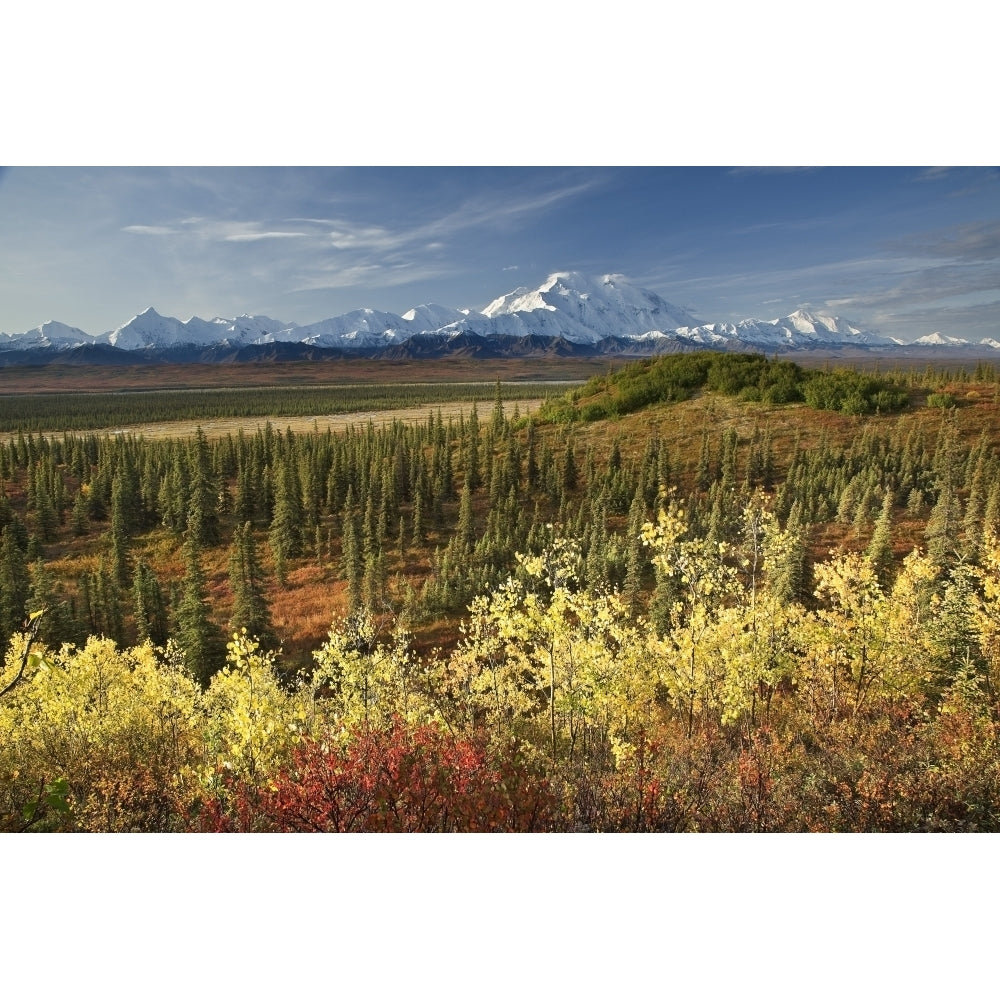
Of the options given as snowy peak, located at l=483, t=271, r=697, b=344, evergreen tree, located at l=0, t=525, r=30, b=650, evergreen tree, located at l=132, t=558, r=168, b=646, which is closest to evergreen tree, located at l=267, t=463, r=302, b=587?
evergreen tree, located at l=132, t=558, r=168, b=646

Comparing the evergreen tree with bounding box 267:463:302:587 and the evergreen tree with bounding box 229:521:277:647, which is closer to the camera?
the evergreen tree with bounding box 229:521:277:647

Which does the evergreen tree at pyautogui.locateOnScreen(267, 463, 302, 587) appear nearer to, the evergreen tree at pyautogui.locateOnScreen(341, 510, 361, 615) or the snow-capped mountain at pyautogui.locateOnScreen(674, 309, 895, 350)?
the evergreen tree at pyautogui.locateOnScreen(341, 510, 361, 615)

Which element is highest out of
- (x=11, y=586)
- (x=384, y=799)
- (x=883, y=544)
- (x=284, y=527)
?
(x=11, y=586)

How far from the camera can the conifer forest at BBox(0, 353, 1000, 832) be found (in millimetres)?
7766

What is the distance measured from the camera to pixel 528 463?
20.6 m

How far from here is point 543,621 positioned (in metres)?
8.48

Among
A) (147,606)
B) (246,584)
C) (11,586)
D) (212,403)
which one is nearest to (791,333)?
(246,584)

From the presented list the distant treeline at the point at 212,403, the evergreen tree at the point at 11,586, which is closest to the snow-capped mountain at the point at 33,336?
the distant treeline at the point at 212,403

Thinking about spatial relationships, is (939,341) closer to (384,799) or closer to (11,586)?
(384,799)

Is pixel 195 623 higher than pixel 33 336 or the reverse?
the reverse

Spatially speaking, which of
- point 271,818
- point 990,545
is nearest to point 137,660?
point 271,818

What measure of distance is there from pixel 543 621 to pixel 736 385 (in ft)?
44.1

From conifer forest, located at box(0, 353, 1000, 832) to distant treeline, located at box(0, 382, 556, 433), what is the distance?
0.98 meters

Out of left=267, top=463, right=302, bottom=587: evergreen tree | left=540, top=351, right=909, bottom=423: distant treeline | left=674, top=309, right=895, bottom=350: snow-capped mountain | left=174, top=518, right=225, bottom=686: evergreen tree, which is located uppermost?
left=674, top=309, right=895, bottom=350: snow-capped mountain
